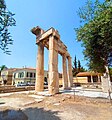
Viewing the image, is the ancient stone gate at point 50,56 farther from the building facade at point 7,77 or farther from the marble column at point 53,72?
the building facade at point 7,77

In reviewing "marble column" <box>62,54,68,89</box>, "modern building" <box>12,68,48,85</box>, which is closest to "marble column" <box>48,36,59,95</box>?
"marble column" <box>62,54,68,89</box>

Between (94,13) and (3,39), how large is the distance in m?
7.97

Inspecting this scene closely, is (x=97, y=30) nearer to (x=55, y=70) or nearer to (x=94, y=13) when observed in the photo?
(x=94, y=13)

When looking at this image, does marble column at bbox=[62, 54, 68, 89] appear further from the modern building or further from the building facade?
the building facade

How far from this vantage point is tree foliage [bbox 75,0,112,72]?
31.8ft

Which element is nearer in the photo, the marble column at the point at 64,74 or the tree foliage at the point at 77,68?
the marble column at the point at 64,74

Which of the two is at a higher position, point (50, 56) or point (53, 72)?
point (50, 56)

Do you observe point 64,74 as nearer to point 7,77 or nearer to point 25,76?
point 25,76

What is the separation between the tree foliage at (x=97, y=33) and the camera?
31.8 ft

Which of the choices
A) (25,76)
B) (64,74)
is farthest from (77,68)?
(64,74)

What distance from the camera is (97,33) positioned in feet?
36.2

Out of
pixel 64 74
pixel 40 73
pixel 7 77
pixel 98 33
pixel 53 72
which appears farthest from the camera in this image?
pixel 7 77

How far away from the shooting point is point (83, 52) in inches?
561

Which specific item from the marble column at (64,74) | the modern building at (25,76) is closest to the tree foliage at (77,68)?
the modern building at (25,76)
